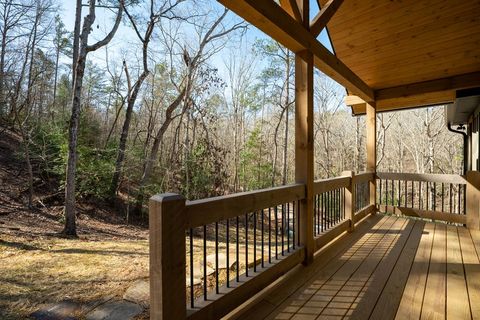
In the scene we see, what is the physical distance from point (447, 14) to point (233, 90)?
1295cm

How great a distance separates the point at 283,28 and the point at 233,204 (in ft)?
5.05

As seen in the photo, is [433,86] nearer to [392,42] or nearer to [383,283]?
[392,42]

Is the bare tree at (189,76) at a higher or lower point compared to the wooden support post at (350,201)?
higher

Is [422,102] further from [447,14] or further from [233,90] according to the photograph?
[233,90]

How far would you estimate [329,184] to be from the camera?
3486 mm

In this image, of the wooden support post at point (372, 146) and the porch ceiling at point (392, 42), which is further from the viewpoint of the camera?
the wooden support post at point (372, 146)

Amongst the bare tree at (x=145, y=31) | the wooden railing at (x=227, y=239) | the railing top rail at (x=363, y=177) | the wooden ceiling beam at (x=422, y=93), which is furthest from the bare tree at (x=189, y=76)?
the railing top rail at (x=363, y=177)

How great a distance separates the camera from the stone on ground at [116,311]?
2439 mm

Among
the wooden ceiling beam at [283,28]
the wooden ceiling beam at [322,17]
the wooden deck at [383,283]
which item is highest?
the wooden ceiling beam at [322,17]

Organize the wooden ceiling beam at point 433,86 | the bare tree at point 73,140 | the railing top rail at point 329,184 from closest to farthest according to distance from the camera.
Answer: the railing top rail at point 329,184 < the wooden ceiling beam at point 433,86 < the bare tree at point 73,140

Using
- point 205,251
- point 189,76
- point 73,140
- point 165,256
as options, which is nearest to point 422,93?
point 205,251

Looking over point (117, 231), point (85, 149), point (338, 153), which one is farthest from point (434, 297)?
point (338, 153)

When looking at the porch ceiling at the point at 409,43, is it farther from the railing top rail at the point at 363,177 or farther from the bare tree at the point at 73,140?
the bare tree at the point at 73,140

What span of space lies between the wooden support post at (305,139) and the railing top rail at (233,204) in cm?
20
